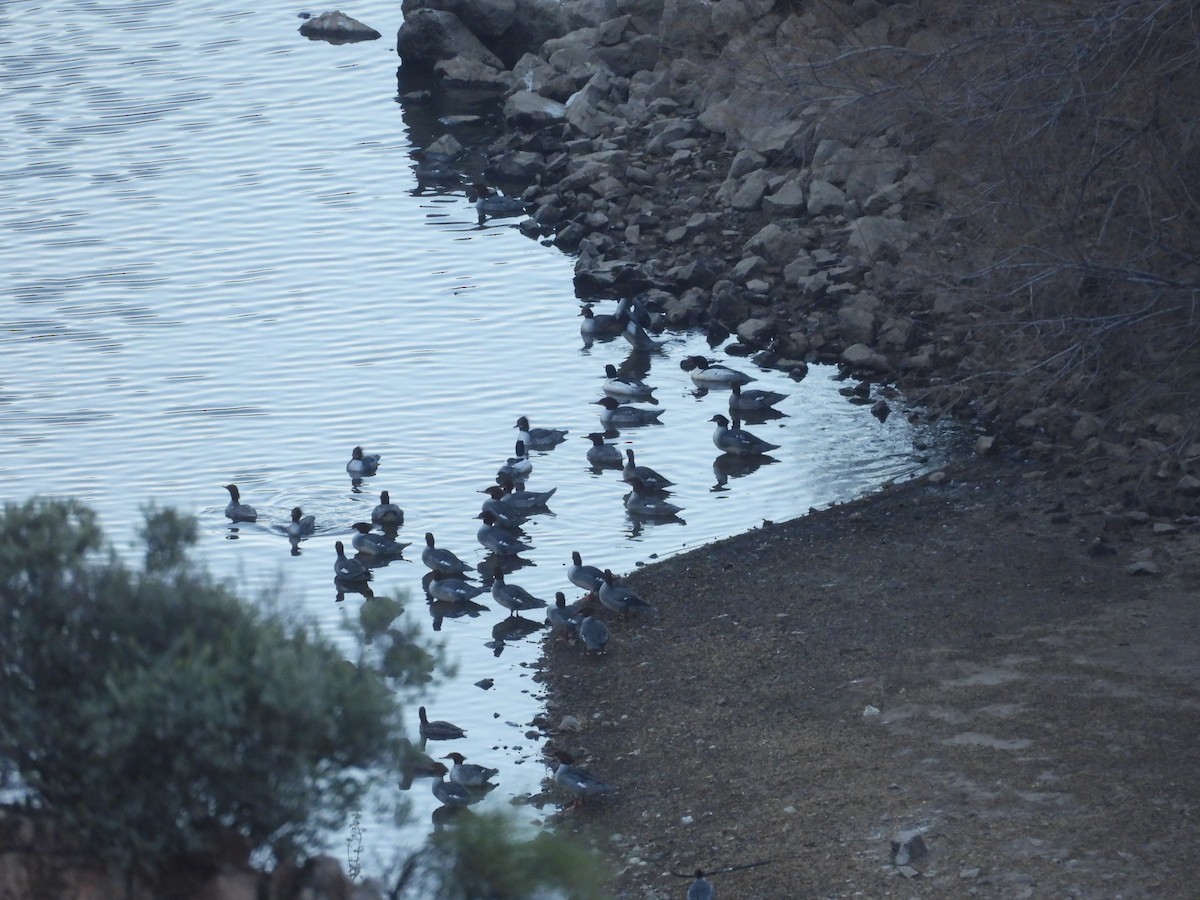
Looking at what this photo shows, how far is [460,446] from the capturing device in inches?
650

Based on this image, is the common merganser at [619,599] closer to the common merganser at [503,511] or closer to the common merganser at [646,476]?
the common merganser at [503,511]

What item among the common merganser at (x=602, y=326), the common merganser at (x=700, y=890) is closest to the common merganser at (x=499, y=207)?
the common merganser at (x=602, y=326)

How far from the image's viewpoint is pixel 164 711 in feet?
16.1

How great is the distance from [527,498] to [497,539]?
3.57 ft

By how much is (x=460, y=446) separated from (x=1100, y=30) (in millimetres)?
7892

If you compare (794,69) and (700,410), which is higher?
(794,69)

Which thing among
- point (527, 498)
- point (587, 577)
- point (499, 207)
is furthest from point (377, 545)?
point (499, 207)

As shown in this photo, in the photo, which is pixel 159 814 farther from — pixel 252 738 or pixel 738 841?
pixel 738 841

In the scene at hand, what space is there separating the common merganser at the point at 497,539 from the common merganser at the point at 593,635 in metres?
2.16

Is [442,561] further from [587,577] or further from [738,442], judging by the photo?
[738,442]

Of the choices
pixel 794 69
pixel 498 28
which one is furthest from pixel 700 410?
pixel 498 28

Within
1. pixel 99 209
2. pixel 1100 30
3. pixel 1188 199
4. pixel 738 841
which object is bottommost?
pixel 99 209

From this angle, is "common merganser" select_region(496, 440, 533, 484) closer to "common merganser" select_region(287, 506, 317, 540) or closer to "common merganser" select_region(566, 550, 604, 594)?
"common merganser" select_region(287, 506, 317, 540)

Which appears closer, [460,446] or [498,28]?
[460,446]
